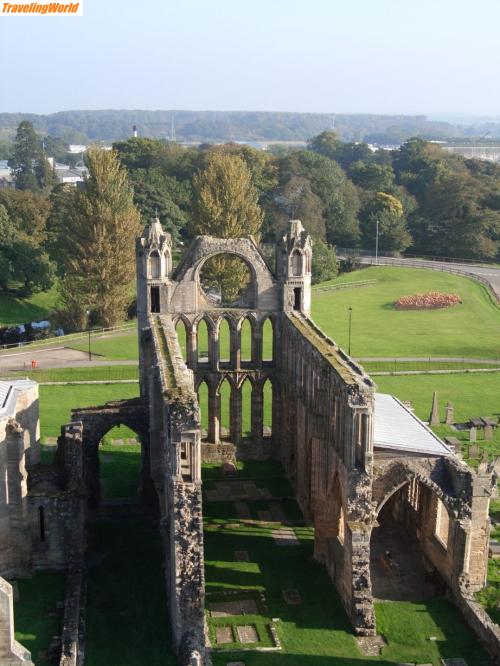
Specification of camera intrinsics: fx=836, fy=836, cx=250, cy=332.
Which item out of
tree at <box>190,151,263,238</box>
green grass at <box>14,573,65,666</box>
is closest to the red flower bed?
tree at <box>190,151,263,238</box>

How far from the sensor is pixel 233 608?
28.7 metres

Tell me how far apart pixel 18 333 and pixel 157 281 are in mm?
38209

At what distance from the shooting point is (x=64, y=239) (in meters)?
76.2

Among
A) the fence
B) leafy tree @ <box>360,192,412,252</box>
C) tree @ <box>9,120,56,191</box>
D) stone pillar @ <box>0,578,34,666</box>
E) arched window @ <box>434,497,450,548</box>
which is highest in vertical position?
tree @ <box>9,120,56,191</box>

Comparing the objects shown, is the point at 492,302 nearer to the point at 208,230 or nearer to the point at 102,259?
the point at 208,230

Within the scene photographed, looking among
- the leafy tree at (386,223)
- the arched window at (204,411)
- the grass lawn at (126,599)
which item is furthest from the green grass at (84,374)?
the leafy tree at (386,223)

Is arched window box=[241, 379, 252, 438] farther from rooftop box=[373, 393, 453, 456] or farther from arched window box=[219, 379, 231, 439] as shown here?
rooftop box=[373, 393, 453, 456]

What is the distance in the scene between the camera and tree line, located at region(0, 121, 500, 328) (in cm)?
7194

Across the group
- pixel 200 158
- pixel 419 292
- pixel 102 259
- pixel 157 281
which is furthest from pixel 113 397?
pixel 200 158

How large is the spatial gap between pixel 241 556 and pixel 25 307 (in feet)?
184

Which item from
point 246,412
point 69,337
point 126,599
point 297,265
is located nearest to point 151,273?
point 297,265

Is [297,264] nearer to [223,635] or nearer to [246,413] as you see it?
[246,413]

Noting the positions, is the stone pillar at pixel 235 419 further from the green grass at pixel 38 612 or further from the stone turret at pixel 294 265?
the green grass at pixel 38 612

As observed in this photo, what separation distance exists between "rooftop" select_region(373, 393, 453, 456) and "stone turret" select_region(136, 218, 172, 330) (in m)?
12.5
